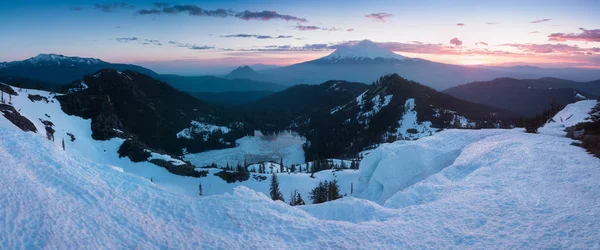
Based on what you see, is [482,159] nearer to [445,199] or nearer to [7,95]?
[445,199]

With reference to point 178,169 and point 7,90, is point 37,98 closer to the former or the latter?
point 7,90

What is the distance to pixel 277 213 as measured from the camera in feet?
66.8

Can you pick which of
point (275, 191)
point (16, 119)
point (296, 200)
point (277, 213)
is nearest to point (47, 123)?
point (16, 119)

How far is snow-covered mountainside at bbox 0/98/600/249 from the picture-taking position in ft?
55.4

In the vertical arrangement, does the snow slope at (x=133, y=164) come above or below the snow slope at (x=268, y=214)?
below

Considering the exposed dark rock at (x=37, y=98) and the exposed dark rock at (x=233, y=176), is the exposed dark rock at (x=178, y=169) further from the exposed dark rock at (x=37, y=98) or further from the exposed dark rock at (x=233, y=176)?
the exposed dark rock at (x=37, y=98)

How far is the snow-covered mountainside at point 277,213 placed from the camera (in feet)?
55.4

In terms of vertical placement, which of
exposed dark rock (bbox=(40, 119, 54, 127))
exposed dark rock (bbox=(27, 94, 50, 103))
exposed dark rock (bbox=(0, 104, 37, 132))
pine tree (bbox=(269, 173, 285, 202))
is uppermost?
→ exposed dark rock (bbox=(27, 94, 50, 103))

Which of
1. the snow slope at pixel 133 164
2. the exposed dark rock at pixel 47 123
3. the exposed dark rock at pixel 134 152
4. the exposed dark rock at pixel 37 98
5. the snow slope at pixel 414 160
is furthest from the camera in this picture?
the exposed dark rock at pixel 37 98

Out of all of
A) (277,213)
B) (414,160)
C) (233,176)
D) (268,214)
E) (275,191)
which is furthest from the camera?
(233,176)

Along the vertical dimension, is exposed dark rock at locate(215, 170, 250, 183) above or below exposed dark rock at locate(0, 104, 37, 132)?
below

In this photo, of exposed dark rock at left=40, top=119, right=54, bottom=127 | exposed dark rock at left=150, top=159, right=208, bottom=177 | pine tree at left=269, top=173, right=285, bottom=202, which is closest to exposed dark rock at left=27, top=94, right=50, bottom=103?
exposed dark rock at left=40, top=119, right=54, bottom=127

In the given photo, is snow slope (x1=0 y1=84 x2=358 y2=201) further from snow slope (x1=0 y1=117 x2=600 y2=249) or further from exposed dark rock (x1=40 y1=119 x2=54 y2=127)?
snow slope (x1=0 y1=117 x2=600 y2=249)

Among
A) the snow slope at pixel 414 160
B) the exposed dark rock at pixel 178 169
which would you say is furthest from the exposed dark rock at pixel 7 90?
the snow slope at pixel 414 160
